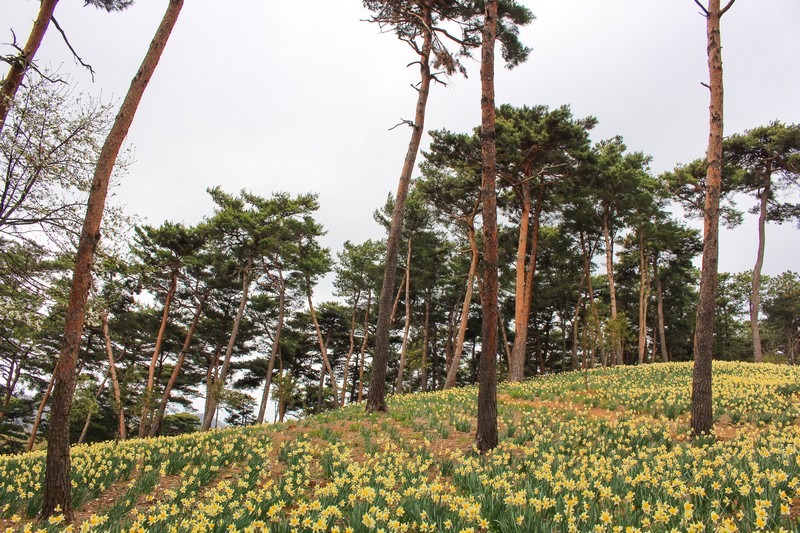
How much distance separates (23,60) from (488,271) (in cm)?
943

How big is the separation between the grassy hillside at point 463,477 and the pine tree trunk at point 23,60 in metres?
6.60

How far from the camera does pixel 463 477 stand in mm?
5000

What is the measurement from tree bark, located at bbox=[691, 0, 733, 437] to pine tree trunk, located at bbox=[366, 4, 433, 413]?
6.82 meters

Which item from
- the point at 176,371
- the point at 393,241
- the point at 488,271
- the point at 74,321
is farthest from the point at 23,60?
the point at 176,371

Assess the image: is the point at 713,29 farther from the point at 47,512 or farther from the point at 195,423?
the point at 195,423

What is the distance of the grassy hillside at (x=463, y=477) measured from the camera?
329 centimetres

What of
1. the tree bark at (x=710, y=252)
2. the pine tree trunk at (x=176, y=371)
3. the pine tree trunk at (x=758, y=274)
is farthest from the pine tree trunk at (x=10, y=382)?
the pine tree trunk at (x=758, y=274)

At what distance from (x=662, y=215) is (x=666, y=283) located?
10.2 m

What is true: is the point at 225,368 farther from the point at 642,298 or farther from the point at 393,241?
the point at 642,298

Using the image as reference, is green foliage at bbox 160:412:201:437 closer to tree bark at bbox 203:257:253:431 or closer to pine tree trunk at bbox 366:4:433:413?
tree bark at bbox 203:257:253:431

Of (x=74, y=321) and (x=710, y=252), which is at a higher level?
(x=710, y=252)

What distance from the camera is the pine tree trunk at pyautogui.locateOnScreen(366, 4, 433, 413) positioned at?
38.4 feet

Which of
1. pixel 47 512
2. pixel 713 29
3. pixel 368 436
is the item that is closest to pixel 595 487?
pixel 368 436

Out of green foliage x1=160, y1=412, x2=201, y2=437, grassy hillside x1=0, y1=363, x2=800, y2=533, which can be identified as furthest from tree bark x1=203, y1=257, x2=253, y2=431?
green foliage x1=160, y1=412, x2=201, y2=437
